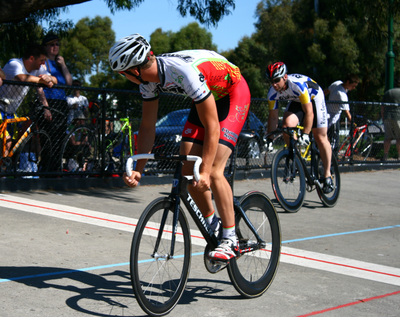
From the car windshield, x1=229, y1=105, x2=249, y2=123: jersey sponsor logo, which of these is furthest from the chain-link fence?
x1=229, y1=105, x2=249, y2=123: jersey sponsor logo

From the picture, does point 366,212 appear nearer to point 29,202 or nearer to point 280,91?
point 280,91

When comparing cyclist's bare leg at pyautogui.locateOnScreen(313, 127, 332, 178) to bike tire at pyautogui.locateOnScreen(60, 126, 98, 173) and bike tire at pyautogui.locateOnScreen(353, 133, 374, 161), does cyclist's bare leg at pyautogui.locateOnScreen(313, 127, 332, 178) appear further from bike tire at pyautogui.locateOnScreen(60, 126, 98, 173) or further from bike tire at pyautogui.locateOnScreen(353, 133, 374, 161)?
bike tire at pyautogui.locateOnScreen(353, 133, 374, 161)

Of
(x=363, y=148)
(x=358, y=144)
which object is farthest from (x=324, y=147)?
(x=363, y=148)

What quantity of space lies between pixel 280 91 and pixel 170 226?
4311mm

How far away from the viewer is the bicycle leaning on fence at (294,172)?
7352mm

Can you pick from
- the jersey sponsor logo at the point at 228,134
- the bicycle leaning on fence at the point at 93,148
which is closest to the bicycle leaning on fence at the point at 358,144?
the bicycle leaning on fence at the point at 93,148

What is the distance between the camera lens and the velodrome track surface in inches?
145

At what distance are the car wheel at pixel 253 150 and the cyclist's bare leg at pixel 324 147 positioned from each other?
9.64ft

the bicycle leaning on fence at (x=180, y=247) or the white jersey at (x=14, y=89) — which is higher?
the white jersey at (x=14, y=89)

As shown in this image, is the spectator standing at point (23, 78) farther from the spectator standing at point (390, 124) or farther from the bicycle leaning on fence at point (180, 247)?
the spectator standing at point (390, 124)

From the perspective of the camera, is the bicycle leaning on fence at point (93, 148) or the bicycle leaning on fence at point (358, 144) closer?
the bicycle leaning on fence at point (93, 148)

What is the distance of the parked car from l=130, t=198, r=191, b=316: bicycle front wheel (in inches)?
258

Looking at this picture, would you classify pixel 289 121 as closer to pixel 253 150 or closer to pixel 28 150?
pixel 253 150

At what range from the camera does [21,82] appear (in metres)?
7.57
